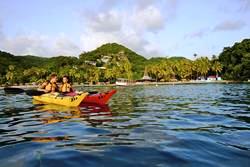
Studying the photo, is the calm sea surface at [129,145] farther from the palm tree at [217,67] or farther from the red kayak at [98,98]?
the palm tree at [217,67]

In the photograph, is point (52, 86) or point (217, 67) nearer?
point (52, 86)

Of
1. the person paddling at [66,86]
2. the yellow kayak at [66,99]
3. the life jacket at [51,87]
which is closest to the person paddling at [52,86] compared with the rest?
the life jacket at [51,87]

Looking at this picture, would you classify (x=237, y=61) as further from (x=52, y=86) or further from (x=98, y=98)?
(x=98, y=98)

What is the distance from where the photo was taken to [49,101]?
760 inches

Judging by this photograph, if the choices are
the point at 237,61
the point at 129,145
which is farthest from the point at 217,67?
the point at 129,145

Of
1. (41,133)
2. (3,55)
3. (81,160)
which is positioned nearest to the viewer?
(81,160)

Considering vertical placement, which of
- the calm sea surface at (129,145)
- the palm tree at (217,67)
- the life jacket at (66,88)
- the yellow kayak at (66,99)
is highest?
the palm tree at (217,67)

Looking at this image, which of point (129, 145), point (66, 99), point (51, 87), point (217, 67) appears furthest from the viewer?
point (217, 67)

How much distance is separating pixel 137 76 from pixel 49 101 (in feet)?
407

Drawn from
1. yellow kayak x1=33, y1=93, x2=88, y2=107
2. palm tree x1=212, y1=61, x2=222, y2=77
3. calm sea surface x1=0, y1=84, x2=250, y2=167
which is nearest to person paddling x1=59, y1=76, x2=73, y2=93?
yellow kayak x1=33, y1=93, x2=88, y2=107

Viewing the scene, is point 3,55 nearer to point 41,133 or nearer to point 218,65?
point 218,65

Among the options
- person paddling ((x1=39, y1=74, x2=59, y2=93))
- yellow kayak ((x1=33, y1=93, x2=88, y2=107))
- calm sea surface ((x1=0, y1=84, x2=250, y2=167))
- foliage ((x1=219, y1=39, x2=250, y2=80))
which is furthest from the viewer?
foliage ((x1=219, y1=39, x2=250, y2=80))

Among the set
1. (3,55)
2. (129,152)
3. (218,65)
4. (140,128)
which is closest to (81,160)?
(129,152)

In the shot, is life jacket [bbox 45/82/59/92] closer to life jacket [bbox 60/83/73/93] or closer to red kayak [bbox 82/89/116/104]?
life jacket [bbox 60/83/73/93]
